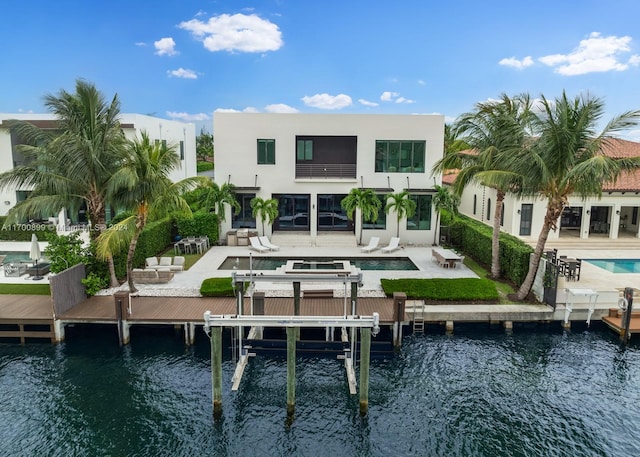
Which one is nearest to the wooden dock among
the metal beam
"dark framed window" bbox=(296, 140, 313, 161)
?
the metal beam

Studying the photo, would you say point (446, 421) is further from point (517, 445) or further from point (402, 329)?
point (402, 329)

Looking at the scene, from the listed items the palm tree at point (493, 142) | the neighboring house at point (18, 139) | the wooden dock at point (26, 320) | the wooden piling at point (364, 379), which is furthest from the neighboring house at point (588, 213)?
the wooden dock at point (26, 320)

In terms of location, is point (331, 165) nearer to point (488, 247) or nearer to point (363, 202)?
point (363, 202)

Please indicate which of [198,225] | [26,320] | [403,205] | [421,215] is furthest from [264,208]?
[26,320]

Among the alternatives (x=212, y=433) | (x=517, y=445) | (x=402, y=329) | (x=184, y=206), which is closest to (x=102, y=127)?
(x=184, y=206)

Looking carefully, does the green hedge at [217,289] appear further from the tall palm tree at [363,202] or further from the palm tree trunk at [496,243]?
the palm tree trunk at [496,243]

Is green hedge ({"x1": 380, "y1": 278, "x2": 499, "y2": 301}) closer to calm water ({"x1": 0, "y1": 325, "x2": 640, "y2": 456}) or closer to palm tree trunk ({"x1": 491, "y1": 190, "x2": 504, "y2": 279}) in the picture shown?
calm water ({"x1": 0, "y1": 325, "x2": 640, "y2": 456})
